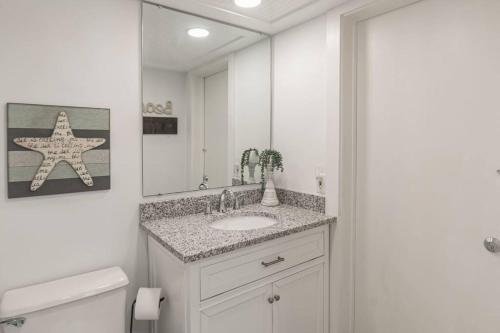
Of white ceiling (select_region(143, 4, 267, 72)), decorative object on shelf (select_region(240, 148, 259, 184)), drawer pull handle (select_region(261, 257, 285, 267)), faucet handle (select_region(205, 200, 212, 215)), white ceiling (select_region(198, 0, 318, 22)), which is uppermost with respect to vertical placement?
white ceiling (select_region(198, 0, 318, 22))

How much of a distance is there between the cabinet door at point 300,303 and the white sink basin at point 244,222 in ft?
1.20

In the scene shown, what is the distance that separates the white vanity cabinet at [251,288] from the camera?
1351 millimetres

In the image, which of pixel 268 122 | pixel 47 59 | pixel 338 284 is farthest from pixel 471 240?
pixel 47 59

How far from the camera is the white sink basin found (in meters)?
1.89

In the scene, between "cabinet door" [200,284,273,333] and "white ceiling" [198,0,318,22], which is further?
"white ceiling" [198,0,318,22]

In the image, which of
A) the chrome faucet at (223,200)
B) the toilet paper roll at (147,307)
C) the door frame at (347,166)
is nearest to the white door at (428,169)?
the door frame at (347,166)

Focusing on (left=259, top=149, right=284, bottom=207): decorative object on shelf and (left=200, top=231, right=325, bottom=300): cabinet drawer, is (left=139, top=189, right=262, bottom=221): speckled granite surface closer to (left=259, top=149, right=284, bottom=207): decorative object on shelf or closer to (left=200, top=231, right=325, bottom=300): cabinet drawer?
(left=259, top=149, right=284, bottom=207): decorative object on shelf

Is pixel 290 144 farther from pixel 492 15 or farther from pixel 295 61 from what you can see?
pixel 492 15

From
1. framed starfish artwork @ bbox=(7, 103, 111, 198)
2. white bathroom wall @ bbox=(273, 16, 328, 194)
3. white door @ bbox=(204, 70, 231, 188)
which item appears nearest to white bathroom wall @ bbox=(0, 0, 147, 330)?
framed starfish artwork @ bbox=(7, 103, 111, 198)

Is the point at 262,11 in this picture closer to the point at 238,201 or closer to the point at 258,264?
the point at 238,201

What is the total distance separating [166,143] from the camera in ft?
5.98

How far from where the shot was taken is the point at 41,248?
1.46 m

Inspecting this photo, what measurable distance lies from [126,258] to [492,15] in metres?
2.06

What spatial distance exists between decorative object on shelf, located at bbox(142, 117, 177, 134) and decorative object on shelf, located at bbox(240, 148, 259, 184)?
0.55 meters
